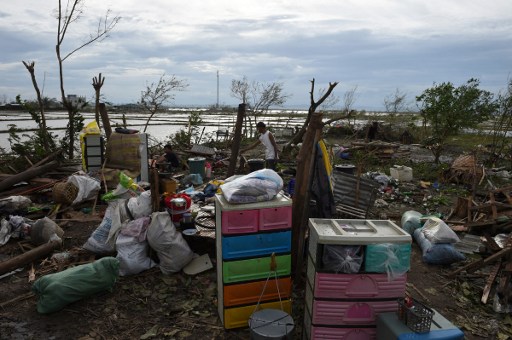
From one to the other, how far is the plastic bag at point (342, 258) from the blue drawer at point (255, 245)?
1.87 ft

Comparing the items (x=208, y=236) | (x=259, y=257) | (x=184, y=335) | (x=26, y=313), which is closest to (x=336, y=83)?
(x=208, y=236)

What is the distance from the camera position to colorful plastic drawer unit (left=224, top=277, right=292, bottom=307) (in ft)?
11.1

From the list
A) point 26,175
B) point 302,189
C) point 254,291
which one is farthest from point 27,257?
point 26,175

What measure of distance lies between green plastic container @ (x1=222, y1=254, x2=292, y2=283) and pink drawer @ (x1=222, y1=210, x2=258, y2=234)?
312 mm

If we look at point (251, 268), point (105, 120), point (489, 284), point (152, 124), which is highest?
point (105, 120)

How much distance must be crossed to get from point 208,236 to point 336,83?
597 centimetres

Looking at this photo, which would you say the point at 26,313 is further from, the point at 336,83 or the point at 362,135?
the point at 362,135

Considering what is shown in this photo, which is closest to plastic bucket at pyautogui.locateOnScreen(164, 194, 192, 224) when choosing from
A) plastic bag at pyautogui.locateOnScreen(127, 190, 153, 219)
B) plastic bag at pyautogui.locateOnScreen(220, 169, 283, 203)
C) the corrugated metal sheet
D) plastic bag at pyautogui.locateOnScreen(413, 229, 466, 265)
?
plastic bag at pyautogui.locateOnScreen(127, 190, 153, 219)

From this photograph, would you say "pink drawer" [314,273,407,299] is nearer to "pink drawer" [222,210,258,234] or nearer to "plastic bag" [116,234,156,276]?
"pink drawer" [222,210,258,234]

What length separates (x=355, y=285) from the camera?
9.46 feet

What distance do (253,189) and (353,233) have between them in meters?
1.03

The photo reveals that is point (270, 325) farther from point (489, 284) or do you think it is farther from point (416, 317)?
point (489, 284)

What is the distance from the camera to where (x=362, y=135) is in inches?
782

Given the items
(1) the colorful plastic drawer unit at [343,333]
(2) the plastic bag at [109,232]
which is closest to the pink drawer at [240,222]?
(1) the colorful plastic drawer unit at [343,333]
